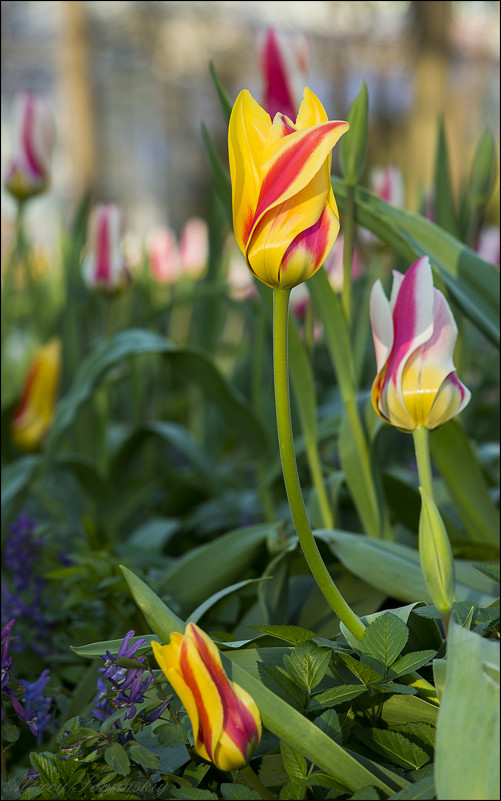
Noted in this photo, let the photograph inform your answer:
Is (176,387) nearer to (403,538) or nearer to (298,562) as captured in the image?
(403,538)

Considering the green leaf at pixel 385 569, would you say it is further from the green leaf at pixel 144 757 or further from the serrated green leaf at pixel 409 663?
the green leaf at pixel 144 757

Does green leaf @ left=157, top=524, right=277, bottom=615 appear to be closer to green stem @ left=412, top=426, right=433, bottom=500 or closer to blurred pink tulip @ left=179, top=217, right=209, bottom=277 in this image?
green stem @ left=412, top=426, right=433, bottom=500

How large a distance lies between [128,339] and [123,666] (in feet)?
2.43

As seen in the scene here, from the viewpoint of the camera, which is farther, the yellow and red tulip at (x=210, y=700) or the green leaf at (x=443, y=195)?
the green leaf at (x=443, y=195)

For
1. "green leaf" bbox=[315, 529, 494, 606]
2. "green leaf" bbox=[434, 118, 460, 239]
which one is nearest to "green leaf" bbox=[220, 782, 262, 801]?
"green leaf" bbox=[315, 529, 494, 606]

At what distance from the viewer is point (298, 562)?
36.5 inches

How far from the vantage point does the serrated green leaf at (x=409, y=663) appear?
0.53m

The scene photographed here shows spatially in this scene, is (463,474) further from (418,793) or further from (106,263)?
(106,263)

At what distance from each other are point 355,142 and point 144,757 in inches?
23.2

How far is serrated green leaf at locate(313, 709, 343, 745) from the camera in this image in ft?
1.67

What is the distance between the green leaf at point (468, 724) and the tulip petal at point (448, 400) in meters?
0.17

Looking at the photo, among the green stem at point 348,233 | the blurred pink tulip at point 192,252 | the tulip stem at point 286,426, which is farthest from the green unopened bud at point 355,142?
the blurred pink tulip at point 192,252

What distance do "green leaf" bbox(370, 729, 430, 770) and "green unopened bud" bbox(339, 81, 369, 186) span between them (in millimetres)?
523

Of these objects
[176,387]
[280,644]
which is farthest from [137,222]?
[280,644]
